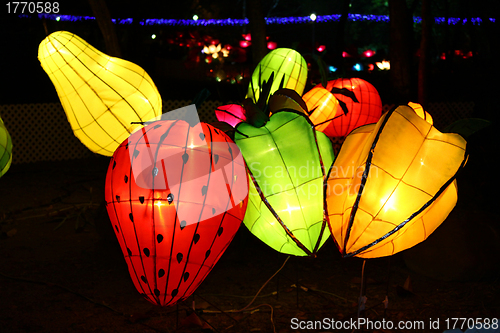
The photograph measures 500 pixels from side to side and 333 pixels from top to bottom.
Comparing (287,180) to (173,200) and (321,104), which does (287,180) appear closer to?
(173,200)

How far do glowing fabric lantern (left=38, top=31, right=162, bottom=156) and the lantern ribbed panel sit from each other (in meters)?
1.13

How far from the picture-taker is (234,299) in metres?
3.62

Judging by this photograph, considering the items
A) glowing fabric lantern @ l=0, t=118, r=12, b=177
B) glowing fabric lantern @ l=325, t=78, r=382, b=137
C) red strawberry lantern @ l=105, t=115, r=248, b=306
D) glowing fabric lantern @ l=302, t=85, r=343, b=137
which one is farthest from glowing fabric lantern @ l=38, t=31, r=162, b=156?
glowing fabric lantern @ l=325, t=78, r=382, b=137

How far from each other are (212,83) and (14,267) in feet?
54.2

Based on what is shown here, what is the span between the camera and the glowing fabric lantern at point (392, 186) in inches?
82.8

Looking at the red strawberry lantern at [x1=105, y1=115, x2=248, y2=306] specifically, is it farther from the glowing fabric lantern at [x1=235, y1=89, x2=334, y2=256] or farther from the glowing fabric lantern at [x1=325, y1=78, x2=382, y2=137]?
the glowing fabric lantern at [x1=325, y1=78, x2=382, y2=137]

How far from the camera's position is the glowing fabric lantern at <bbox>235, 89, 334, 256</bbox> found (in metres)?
2.31

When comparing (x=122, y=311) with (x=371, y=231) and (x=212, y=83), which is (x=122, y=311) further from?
(x=212, y=83)

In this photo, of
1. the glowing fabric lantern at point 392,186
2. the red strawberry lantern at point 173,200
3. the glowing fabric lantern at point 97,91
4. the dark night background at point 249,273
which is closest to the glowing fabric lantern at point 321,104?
the dark night background at point 249,273

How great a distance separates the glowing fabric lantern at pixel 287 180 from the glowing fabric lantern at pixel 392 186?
0.44 ft

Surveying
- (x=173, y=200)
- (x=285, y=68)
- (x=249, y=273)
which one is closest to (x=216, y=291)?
(x=249, y=273)

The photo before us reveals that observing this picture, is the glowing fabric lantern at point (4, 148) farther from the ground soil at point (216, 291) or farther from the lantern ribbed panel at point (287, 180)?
the lantern ribbed panel at point (287, 180)

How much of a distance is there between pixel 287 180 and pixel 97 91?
166 cm

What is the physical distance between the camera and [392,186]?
6.92 feet
